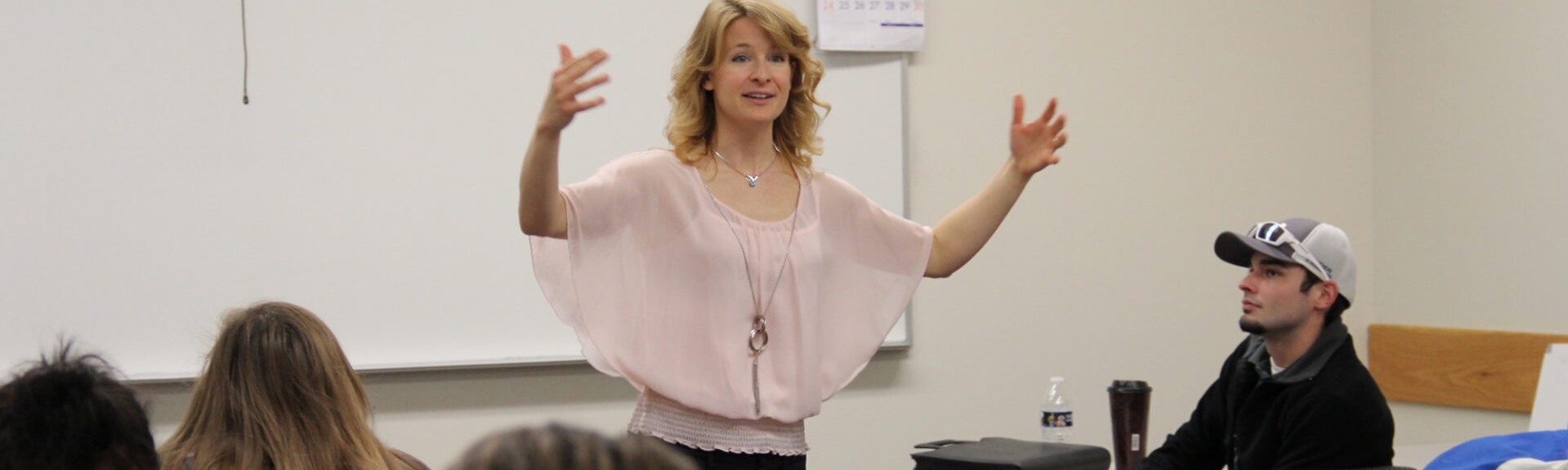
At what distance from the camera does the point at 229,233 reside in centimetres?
336

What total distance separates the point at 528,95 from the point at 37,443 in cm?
255

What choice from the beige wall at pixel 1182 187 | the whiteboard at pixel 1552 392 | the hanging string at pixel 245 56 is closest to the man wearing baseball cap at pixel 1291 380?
the whiteboard at pixel 1552 392

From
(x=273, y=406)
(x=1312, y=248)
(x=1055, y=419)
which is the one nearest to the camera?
(x=273, y=406)

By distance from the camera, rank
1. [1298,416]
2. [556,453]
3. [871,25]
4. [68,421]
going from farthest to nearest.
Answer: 1. [871,25]
2. [1298,416]
3. [68,421]
4. [556,453]

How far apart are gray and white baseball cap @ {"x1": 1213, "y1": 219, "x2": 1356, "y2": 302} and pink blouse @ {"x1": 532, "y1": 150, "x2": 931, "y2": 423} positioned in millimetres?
1124

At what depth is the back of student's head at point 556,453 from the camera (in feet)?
2.02

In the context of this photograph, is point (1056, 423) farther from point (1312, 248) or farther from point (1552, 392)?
point (1552, 392)

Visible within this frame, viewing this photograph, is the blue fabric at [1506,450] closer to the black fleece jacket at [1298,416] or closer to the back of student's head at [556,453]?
the black fleece jacket at [1298,416]

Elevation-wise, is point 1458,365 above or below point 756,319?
below

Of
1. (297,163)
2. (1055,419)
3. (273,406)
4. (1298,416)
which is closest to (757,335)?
(273,406)

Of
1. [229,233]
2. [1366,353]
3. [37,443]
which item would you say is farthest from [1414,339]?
[37,443]

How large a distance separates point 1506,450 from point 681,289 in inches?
50.4

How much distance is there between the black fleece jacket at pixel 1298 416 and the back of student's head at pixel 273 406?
5.11 ft

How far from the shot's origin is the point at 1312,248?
8.66ft
